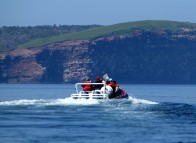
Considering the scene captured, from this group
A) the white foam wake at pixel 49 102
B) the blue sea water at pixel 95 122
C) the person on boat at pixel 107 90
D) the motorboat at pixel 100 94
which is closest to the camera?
the blue sea water at pixel 95 122

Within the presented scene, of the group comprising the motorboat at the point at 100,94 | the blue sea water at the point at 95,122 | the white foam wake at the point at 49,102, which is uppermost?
the motorboat at the point at 100,94

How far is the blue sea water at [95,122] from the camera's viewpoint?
39.1 m

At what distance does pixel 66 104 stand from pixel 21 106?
380cm

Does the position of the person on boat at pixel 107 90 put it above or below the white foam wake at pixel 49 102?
above

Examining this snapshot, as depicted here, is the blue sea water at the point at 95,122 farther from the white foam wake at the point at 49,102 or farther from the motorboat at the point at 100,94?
the motorboat at the point at 100,94

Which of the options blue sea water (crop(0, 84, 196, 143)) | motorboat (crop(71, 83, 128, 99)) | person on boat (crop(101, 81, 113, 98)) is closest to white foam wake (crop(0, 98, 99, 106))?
blue sea water (crop(0, 84, 196, 143))

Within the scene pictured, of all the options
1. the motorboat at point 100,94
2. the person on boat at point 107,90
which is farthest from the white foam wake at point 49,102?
the person on boat at point 107,90

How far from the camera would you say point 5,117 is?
47.9 meters

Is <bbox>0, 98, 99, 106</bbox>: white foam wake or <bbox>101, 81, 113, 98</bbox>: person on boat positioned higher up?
<bbox>101, 81, 113, 98</bbox>: person on boat

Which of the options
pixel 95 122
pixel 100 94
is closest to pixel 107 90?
pixel 100 94

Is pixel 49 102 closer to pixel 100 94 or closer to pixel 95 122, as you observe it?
pixel 100 94

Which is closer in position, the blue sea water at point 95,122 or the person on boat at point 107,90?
the blue sea water at point 95,122

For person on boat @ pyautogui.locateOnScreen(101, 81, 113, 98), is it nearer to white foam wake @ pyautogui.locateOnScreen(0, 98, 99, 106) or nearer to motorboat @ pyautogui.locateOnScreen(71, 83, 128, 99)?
motorboat @ pyautogui.locateOnScreen(71, 83, 128, 99)

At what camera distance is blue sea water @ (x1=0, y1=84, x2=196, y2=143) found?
Answer: 39.1 metres
